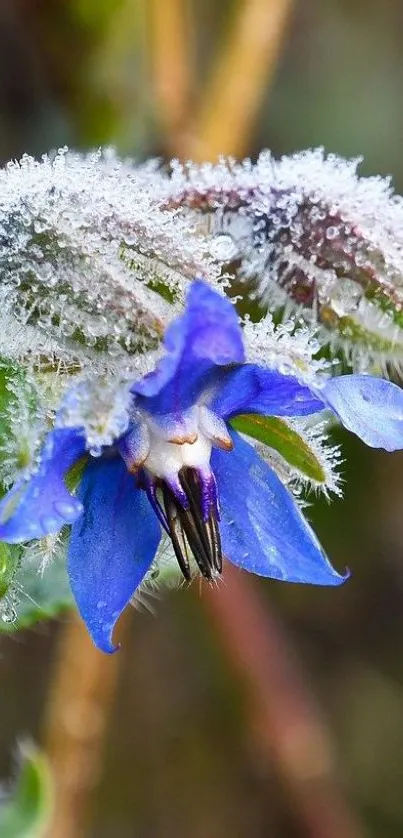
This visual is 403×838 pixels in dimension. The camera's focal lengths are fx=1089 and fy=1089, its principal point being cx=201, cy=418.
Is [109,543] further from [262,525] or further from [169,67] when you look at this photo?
[169,67]

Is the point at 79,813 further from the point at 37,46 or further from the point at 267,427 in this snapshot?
the point at 37,46

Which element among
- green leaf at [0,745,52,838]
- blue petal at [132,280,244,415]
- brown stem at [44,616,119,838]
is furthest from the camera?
brown stem at [44,616,119,838]

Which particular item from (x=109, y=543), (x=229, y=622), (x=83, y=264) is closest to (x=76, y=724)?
(x=229, y=622)

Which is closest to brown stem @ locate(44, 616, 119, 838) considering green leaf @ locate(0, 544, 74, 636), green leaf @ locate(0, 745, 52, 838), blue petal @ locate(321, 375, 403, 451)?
green leaf @ locate(0, 745, 52, 838)

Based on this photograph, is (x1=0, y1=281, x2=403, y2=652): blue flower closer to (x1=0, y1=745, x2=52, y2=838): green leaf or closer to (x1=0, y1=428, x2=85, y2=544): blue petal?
(x1=0, y1=428, x2=85, y2=544): blue petal

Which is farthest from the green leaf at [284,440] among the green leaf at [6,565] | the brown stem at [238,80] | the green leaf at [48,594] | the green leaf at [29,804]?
the brown stem at [238,80]

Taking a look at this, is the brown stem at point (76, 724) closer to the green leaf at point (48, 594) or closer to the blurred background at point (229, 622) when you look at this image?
the blurred background at point (229, 622)

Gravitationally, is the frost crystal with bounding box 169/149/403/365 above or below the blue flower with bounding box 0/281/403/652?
above

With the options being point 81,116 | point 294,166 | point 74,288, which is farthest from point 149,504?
point 81,116
